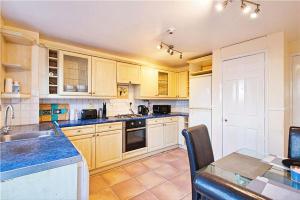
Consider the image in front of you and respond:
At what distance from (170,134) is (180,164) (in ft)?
2.92

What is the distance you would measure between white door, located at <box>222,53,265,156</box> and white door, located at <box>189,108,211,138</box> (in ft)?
1.05

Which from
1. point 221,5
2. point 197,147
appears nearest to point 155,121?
point 197,147

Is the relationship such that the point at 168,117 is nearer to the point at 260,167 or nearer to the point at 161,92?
the point at 161,92

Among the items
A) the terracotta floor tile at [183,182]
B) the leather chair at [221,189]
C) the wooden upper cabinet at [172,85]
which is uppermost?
the wooden upper cabinet at [172,85]

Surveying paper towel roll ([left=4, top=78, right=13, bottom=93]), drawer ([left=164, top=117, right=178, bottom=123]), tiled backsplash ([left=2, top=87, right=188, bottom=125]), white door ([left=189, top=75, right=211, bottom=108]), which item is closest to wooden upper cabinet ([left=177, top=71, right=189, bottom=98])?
tiled backsplash ([left=2, top=87, right=188, bottom=125])

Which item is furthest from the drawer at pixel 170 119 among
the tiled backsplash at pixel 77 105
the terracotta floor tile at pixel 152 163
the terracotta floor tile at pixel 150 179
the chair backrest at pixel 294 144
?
the chair backrest at pixel 294 144

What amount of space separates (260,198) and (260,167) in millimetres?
1090

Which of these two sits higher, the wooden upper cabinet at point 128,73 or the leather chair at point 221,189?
the wooden upper cabinet at point 128,73

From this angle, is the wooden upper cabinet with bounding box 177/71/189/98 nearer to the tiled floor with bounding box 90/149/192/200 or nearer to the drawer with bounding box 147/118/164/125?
the drawer with bounding box 147/118/164/125

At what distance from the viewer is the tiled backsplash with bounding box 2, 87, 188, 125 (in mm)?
2033

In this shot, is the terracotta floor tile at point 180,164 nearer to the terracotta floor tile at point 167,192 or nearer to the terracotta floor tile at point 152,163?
the terracotta floor tile at point 152,163

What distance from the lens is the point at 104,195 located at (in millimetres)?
1907

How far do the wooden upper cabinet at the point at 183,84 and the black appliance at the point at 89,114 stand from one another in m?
2.27

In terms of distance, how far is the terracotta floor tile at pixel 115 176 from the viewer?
2246mm
